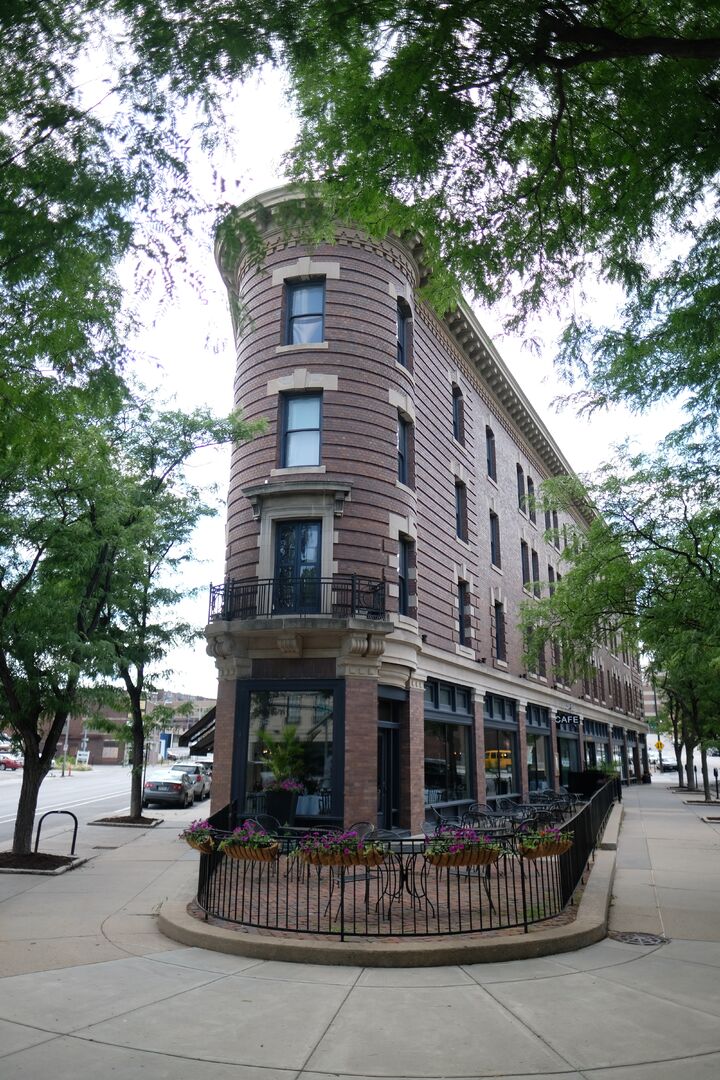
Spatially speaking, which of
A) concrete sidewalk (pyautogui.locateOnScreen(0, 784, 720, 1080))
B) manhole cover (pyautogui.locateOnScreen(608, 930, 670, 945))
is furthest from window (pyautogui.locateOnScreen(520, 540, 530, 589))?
manhole cover (pyautogui.locateOnScreen(608, 930, 670, 945))

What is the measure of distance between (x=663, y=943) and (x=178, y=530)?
16.8 meters

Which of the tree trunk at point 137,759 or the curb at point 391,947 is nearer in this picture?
the curb at point 391,947

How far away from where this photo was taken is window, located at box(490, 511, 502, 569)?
2710 cm

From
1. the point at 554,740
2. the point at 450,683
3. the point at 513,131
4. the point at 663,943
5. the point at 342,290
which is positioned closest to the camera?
the point at 513,131

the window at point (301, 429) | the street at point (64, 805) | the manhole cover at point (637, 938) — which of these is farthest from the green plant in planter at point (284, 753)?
the manhole cover at point (637, 938)

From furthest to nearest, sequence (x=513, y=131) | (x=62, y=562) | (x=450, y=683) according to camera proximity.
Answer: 1. (x=450, y=683)
2. (x=62, y=562)
3. (x=513, y=131)

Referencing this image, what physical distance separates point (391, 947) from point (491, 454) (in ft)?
73.2

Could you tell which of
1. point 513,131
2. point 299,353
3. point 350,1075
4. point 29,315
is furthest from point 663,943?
point 299,353

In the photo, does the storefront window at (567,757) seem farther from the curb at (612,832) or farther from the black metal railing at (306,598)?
the black metal railing at (306,598)

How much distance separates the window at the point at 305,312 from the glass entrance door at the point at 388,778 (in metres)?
9.46

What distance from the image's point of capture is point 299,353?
60.0 feet

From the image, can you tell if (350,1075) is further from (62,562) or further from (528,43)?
(62,562)

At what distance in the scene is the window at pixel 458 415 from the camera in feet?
79.7

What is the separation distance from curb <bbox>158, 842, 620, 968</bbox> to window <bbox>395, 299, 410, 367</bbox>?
47.2 ft
